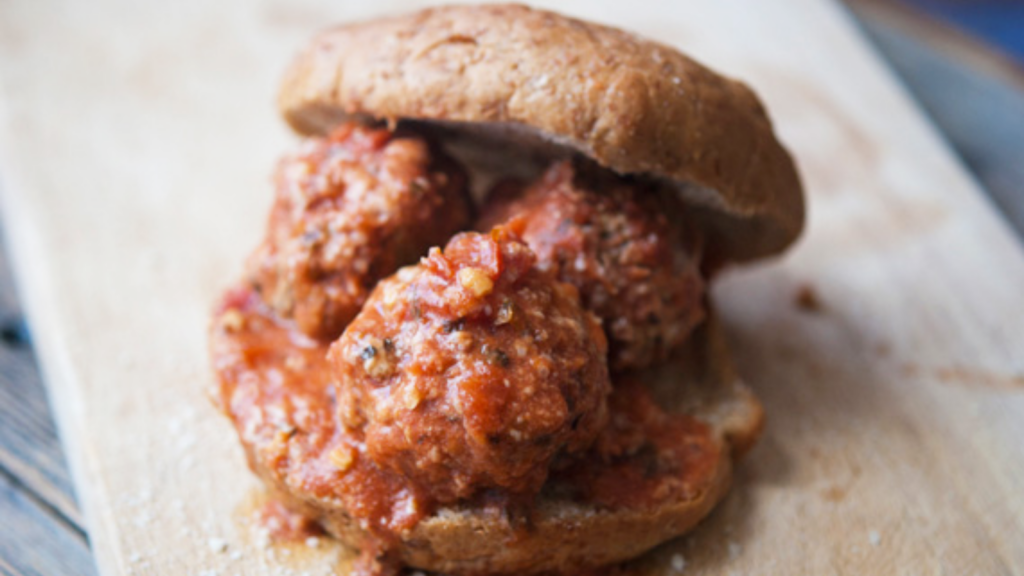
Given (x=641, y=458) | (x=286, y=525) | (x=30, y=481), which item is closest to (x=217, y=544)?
(x=286, y=525)

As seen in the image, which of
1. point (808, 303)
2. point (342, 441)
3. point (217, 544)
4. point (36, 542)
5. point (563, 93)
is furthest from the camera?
point (808, 303)

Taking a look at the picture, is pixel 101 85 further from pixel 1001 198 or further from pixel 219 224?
pixel 1001 198

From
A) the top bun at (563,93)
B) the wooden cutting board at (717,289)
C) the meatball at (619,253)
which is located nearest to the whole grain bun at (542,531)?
the wooden cutting board at (717,289)

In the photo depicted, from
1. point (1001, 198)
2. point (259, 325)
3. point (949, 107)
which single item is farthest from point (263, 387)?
point (949, 107)

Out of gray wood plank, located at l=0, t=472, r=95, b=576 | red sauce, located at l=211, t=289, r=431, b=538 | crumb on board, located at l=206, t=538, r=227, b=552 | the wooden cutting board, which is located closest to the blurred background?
the wooden cutting board

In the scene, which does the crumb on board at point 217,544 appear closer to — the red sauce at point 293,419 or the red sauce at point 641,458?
the red sauce at point 293,419

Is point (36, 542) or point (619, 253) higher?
point (619, 253)

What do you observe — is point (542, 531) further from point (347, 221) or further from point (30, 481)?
point (30, 481)
